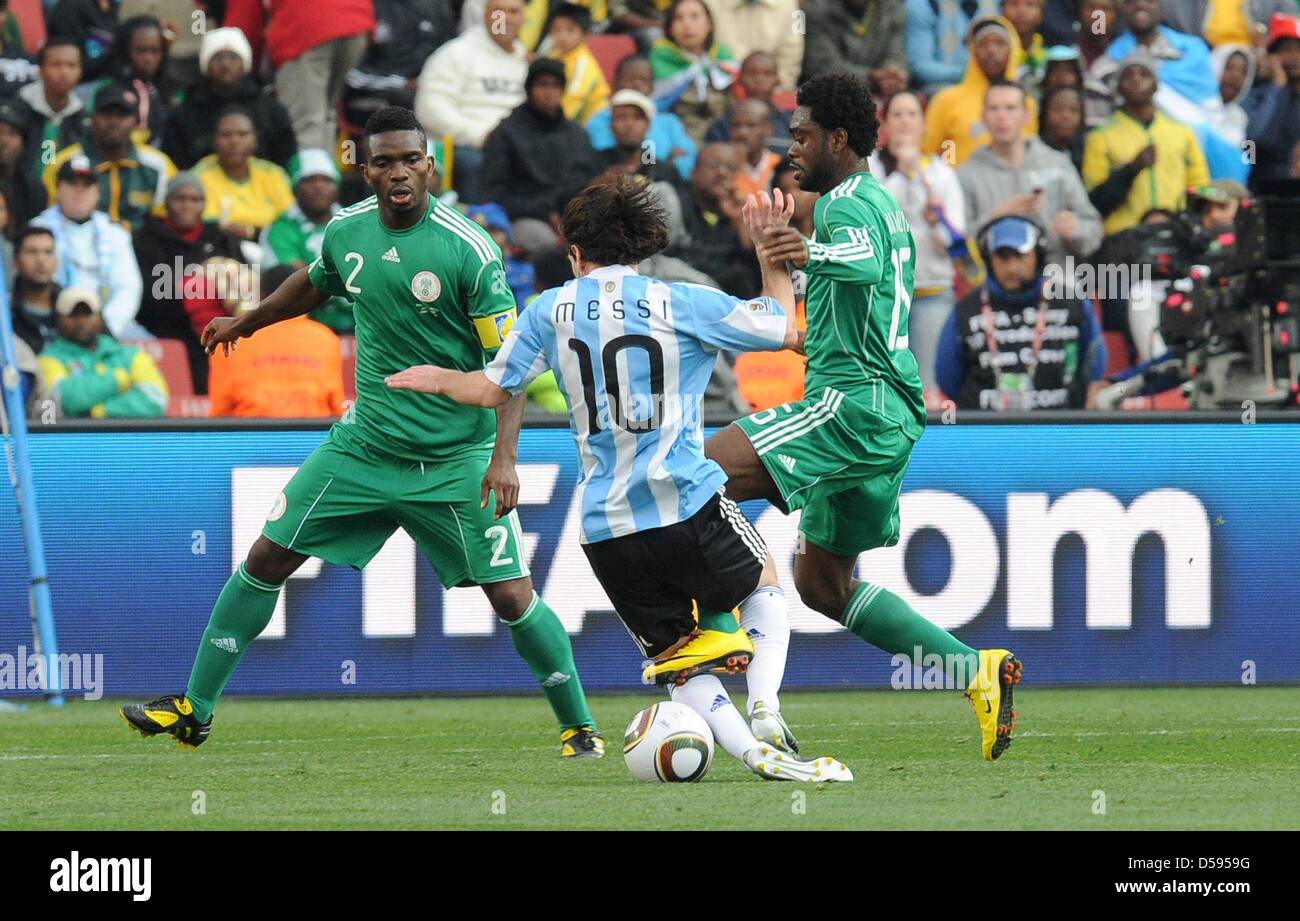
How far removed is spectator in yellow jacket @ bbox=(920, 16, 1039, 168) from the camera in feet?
41.1

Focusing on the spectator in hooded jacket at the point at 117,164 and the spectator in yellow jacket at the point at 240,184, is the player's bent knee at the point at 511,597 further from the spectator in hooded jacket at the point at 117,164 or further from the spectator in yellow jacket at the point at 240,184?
the spectator in hooded jacket at the point at 117,164

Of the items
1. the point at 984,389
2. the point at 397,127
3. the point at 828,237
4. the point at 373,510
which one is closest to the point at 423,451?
the point at 373,510

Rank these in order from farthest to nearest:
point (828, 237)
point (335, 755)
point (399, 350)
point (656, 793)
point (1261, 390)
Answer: point (1261, 390) < point (335, 755) < point (399, 350) < point (828, 237) < point (656, 793)

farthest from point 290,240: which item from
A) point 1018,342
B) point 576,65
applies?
point 1018,342

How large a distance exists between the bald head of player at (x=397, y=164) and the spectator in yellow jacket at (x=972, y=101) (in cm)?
603

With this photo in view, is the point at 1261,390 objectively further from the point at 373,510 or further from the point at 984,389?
the point at 373,510

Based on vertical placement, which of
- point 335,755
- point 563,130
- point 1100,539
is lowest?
point 335,755

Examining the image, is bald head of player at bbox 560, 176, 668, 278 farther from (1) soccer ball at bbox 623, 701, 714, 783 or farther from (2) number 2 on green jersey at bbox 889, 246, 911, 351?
(1) soccer ball at bbox 623, 701, 714, 783

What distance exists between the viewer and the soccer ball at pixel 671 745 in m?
6.13

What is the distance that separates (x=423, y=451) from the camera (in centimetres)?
713

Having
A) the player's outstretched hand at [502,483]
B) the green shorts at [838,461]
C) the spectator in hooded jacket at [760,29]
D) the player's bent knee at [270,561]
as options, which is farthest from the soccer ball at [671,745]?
the spectator in hooded jacket at [760,29]

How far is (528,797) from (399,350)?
1709 millimetres

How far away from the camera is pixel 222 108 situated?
12148mm

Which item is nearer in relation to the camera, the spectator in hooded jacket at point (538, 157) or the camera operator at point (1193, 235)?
the camera operator at point (1193, 235)
